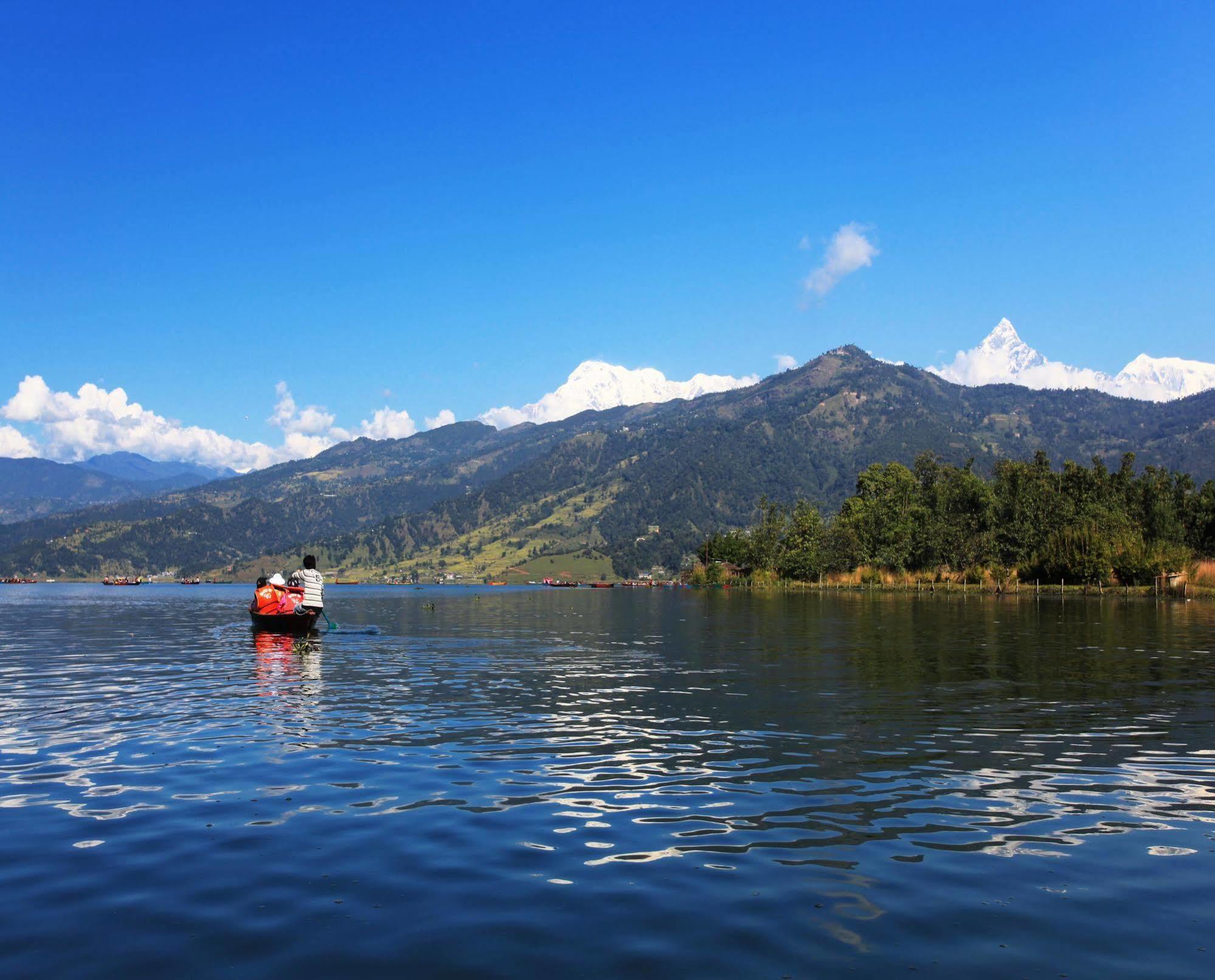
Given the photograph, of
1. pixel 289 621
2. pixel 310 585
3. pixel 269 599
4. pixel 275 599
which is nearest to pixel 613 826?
pixel 310 585

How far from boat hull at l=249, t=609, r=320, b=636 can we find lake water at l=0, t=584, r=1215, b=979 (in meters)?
26.0

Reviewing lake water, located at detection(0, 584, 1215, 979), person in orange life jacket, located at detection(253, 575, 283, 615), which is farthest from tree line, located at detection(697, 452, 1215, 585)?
person in orange life jacket, located at detection(253, 575, 283, 615)

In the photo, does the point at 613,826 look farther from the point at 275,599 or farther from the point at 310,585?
the point at 275,599

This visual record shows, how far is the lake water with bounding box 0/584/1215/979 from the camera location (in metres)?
12.8

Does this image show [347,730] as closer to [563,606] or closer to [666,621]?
[666,621]

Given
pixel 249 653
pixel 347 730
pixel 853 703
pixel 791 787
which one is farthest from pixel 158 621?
pixel 791 787

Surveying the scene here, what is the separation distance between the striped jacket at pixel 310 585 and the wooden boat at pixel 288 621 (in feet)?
1.99

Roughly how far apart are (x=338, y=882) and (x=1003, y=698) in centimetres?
2944

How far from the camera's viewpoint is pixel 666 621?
101000 millimetres

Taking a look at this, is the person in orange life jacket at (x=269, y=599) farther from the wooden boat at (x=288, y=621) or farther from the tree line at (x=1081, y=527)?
the tree line at (x=1081, y=527)

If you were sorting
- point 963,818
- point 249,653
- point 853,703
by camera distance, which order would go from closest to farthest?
point 963,818 < point 853,703 < point 249,653

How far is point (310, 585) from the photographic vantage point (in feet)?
234

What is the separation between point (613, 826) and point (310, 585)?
5735 cm

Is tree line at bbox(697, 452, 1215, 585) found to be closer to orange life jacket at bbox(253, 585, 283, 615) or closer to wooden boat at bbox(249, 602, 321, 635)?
wooden boat at bbox(249, 602, 321, 635)
